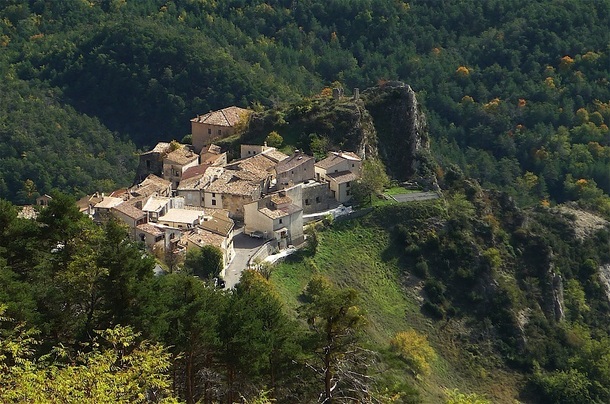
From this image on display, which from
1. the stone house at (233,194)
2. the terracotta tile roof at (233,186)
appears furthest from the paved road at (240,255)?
Result: the terracotta tile roof at (233,186)

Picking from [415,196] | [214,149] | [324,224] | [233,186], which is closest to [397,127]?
[415,196]

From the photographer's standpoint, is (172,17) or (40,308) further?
(172,17)

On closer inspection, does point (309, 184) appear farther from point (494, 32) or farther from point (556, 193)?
point (494, 32)

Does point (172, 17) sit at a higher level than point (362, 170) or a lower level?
lower

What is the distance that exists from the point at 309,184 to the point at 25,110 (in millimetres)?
61234

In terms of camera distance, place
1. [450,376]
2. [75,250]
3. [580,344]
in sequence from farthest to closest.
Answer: [580,344] < [450,376] < [75,250]

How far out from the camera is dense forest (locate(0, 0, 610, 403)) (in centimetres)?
2698

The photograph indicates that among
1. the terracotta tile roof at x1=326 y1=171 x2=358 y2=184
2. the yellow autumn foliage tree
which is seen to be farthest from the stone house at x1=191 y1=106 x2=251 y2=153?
the yellow autumn foliage tree

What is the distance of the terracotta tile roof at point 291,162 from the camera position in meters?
56.2

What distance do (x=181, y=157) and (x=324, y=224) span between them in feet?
38.5

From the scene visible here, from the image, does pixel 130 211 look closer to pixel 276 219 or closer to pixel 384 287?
pixel 276 219

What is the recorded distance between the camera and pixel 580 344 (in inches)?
2309

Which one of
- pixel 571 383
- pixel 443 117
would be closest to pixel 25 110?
pixel 443 117

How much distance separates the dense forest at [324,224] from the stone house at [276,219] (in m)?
1.29
